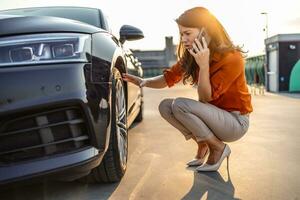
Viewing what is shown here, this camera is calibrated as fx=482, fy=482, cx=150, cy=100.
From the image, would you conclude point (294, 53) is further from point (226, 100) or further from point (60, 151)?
point (60, 151)

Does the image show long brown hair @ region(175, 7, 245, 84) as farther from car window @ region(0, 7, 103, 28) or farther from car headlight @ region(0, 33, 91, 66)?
car headlight @ region(0, 33, 91, 66)

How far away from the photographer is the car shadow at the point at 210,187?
3031 mm

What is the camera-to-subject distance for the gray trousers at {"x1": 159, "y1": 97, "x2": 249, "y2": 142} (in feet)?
11.7

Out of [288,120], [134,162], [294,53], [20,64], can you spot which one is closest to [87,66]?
[20,64]

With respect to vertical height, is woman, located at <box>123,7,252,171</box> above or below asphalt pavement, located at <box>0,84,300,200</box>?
above

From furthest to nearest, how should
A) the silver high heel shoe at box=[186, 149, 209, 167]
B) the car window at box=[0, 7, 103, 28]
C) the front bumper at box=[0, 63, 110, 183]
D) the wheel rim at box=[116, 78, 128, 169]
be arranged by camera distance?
the car window at box=[0, 7, 103, 28] → the silver high heel shoe at box=[186, 149, 209, 167] → the wheel rim at box=[116, 78, 128, 169] → the front bumper at box=[0, 63, 110, 183]

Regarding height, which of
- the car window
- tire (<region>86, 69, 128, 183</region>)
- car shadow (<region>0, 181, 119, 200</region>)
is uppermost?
the car window

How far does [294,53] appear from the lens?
18.3 m

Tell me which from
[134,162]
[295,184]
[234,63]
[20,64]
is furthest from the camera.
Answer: [134,162]

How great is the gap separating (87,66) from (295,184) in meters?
1.65

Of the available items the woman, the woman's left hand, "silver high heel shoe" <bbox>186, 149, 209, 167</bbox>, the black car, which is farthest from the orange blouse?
the black car

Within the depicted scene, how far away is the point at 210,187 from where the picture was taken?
324 centimetres

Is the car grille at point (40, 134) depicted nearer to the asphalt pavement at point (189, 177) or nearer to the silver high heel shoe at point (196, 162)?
the asphalt pavement at point (189, 177)

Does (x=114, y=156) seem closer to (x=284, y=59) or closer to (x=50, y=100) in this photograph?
(x=50, y=100)
